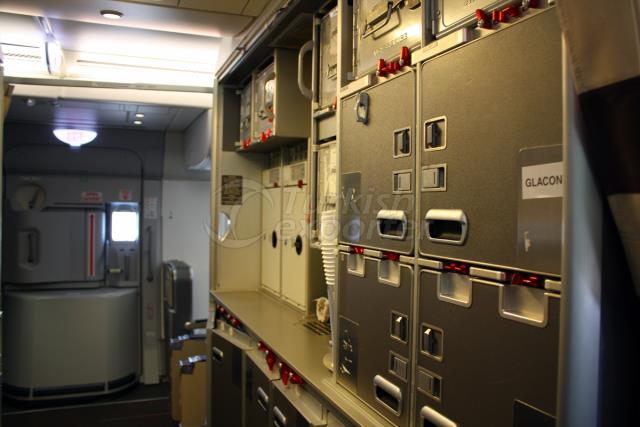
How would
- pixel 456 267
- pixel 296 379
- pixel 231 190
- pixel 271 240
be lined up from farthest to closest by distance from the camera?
pixel 231 190
pixel 271 240
pixel 296 379
pixel 456 267

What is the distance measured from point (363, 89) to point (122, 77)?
3710mm

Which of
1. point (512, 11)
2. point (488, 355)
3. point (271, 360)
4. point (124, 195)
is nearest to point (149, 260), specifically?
point (124, 195)

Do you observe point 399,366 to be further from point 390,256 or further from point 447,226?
point 447,226

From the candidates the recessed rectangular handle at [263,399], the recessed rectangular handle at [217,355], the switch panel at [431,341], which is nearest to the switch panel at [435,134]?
the switch panel at [431,341]

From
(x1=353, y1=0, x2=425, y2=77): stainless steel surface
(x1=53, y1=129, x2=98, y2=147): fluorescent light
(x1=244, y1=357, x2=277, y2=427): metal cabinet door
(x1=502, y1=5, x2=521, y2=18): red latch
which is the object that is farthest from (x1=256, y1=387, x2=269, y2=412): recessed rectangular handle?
(x1=53, y1=129, x2=98, y2=147): fluorescent light

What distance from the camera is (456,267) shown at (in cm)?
123

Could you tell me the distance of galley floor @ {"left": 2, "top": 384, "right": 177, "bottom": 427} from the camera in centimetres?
484

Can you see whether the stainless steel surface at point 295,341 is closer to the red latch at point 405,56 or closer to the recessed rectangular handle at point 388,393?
the recessed rectangular handle at point 388,393

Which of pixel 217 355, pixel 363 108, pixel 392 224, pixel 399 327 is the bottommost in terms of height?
pixel 217 355

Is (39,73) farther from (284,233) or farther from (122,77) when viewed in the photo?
(284,233)

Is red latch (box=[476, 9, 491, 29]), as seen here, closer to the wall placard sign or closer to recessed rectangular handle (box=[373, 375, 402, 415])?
recessed rectangular handle (box=[373, 375, 402, 415])

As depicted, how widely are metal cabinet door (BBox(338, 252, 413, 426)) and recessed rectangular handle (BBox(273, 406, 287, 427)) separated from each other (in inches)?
19.0

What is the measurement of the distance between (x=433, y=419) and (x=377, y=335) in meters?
0.32

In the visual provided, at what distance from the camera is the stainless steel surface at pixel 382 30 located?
1426 millimetres
